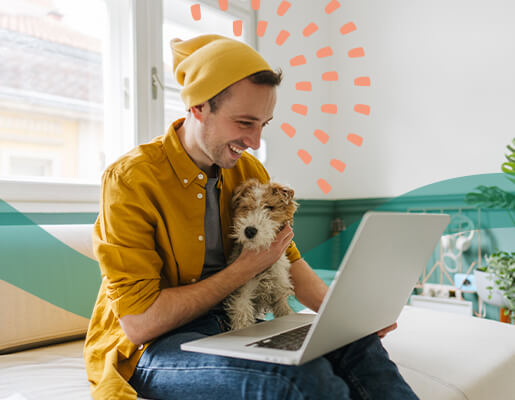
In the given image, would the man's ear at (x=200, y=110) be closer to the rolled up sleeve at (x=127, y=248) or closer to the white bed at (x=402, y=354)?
the rolled up sleeve at (x=127, y=248)

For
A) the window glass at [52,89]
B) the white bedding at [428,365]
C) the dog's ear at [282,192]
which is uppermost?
the window glass at [52,89]

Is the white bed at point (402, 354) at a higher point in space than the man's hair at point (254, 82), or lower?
lower

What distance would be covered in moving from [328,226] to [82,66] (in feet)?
7.01

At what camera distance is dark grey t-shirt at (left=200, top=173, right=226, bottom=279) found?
3.90ft

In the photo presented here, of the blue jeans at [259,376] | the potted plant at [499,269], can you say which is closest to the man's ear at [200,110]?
the blue jeans at [259,376]

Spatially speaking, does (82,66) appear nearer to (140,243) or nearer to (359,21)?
(140,243)

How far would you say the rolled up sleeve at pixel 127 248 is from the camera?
0.97m

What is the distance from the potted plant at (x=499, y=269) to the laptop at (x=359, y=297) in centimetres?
149

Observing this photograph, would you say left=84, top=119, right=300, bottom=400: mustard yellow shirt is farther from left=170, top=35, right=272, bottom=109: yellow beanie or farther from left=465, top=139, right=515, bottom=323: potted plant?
left=465, top=139, right=515, bottom=323: potted plant

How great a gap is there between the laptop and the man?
0.17 ft

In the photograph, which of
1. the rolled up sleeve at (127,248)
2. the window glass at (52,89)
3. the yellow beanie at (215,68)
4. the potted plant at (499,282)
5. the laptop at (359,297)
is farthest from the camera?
the potted plant at (499,282)

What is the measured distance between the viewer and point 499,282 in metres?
2.23

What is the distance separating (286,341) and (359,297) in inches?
7.3

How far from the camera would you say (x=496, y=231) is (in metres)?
2.61
